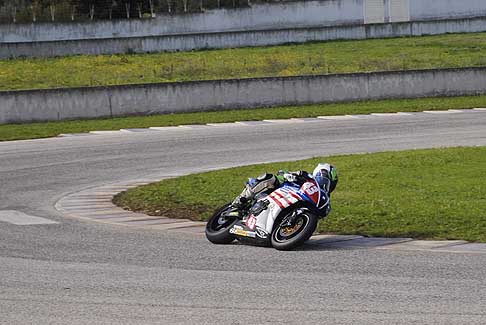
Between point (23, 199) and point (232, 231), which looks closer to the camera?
point (232, 231)

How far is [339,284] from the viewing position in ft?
34.5

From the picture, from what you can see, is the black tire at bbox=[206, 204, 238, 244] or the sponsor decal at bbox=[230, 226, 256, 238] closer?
the sponsor decal at bbox=[230, 226, 256, 238]

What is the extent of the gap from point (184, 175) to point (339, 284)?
11.0m

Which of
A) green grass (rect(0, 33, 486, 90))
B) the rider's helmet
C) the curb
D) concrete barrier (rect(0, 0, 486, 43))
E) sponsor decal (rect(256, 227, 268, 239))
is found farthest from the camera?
concrete barrier (rect(0, 0, 486, 43))

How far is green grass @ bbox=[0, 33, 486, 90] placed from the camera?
139 ft

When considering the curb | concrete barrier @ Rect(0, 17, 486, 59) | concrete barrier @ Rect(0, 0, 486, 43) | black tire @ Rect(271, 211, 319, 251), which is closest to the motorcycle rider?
black tire @ Rect(271, 211, 319, 251)

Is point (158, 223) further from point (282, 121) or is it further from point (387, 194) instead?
point (282, 121)

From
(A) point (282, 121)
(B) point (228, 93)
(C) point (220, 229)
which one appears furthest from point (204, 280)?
(B) point (228, 93)

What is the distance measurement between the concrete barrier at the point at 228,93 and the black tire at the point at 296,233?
21818mm

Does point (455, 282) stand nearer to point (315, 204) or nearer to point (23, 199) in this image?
point (315, 204)

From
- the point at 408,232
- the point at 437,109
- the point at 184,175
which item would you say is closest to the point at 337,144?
the point at 184,175

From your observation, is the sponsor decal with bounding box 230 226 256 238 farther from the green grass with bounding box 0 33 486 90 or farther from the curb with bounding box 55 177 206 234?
the green grass with bounding box 0 33 486 90

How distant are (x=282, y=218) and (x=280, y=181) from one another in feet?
1.92

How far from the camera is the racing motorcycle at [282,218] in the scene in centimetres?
1286
